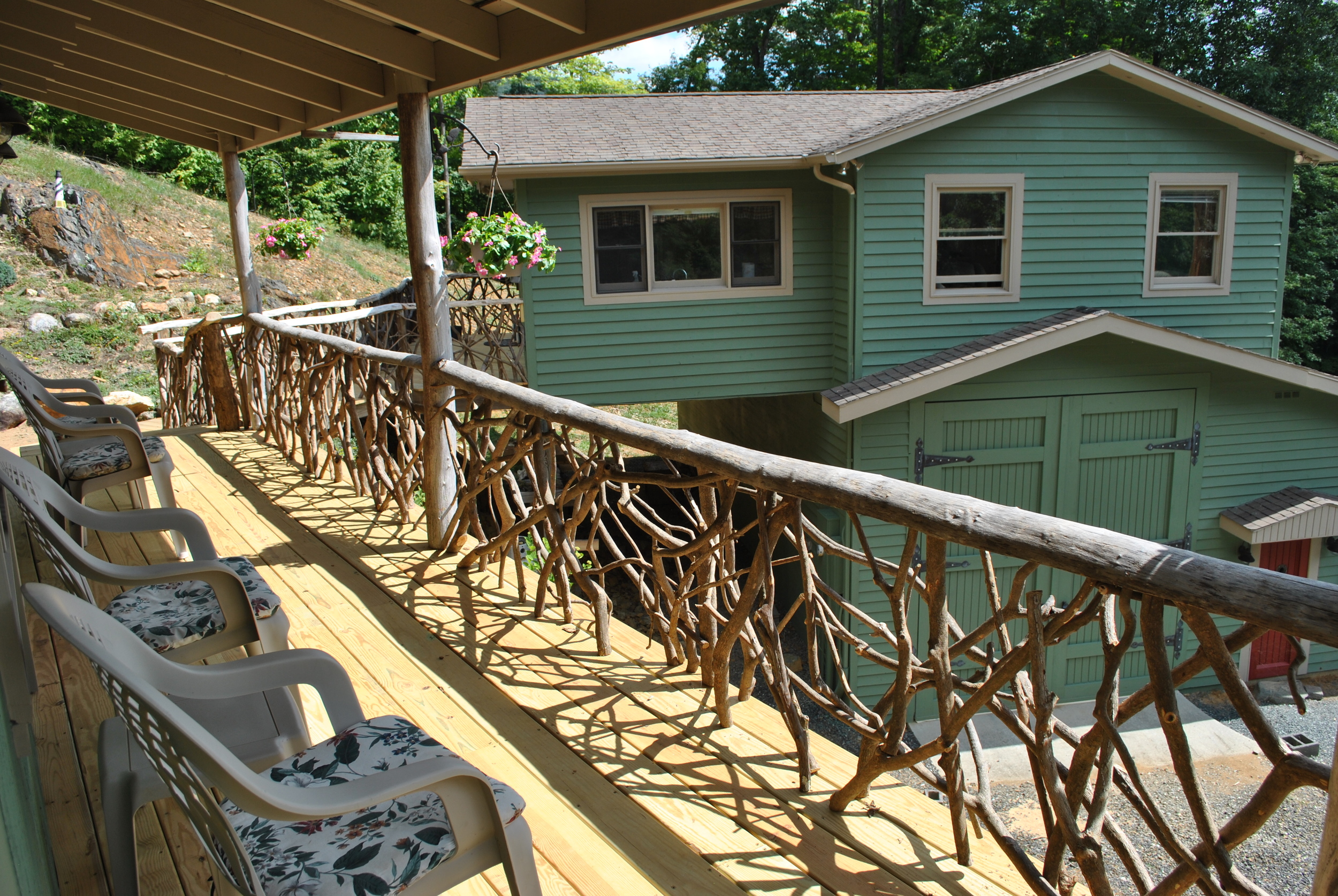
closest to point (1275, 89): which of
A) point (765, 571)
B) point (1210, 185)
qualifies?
point (1210, 185)

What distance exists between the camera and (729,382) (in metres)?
10.2

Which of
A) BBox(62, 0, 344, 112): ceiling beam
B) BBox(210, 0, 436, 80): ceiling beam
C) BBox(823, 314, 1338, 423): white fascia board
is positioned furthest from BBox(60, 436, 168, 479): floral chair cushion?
BBox(823, 314, 1338, 423): white fascia board

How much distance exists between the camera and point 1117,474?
9305mm

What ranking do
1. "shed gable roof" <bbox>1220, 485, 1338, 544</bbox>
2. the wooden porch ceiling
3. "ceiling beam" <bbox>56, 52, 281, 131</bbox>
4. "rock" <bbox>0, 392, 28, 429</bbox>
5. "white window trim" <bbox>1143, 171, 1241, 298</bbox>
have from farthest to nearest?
"rock" <bbox>0, 392, 28, 429</bbox>, "white window trim" <bbox>1143, 171, 1241, 298</bbox>, "shed gable roof" <bbox>1220, 485, 1338, 544</bbox>, "ceiling beam" <bbox>56, 52, 281, 131</bbox>, the wooden porch ceiling

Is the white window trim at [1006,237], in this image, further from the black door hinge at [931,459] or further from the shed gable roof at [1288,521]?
the shed gable roof at [1288,521]

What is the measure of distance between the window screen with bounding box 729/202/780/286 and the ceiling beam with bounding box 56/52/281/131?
5.03 m

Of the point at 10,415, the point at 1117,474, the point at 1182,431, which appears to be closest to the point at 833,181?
the point at 1117,474

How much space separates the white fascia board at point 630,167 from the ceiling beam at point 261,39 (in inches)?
182

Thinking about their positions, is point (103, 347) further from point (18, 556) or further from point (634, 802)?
point (634, 802)

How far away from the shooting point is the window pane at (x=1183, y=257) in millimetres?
10164

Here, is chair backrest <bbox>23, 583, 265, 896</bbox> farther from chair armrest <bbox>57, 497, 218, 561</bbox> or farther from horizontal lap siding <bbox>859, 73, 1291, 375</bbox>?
horizontal lap siding <bbox>859, 73, 1291, 375</bbox>

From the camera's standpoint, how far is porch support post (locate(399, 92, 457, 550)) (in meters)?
3.99

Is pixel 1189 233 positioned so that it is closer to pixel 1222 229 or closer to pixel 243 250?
pixel 1222 229

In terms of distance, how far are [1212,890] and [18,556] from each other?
4.69 m
